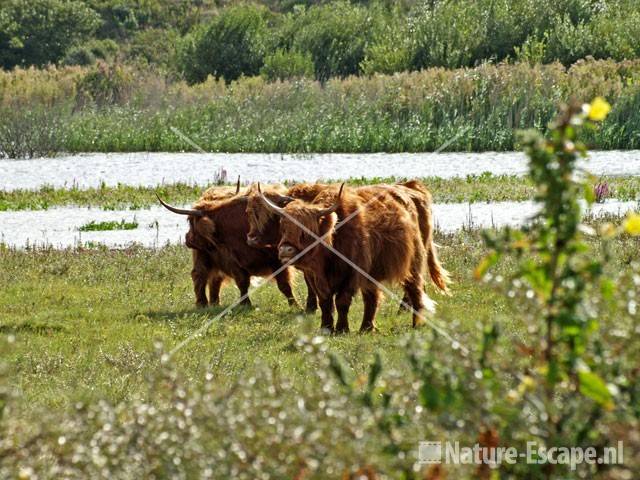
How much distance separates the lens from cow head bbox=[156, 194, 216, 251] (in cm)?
1273

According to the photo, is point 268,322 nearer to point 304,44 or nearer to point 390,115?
point 390,115

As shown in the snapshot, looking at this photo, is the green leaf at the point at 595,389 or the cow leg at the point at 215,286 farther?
the cow leg at the point at 215,286

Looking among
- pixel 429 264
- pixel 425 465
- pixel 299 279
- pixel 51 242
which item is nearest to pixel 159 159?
pixel 51 242

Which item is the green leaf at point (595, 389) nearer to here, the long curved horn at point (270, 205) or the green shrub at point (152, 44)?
the long curved horn at point (270, 205)

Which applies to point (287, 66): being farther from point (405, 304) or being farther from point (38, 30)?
point (405, 304)

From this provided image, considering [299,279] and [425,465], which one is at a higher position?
[425,465]

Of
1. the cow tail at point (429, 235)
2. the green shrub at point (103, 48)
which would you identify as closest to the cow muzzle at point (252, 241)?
the cow tail at point (429, 235)

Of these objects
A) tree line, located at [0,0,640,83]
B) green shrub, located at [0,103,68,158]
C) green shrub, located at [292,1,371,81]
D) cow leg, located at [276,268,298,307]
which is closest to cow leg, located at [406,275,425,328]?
cow leg, located at [276,268,298,307]

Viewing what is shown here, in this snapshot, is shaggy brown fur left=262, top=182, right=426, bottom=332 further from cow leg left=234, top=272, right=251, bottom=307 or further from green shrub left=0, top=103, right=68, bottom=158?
green shrub left=0, top=103, right=68, bottom=158

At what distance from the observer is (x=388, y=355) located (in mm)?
9648

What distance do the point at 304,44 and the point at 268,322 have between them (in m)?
32.0

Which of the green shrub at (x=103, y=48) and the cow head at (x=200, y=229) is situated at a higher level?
the cow head at (x=200, y=229)

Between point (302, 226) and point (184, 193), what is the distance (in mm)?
10113

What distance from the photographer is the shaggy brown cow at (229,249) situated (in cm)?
1270
